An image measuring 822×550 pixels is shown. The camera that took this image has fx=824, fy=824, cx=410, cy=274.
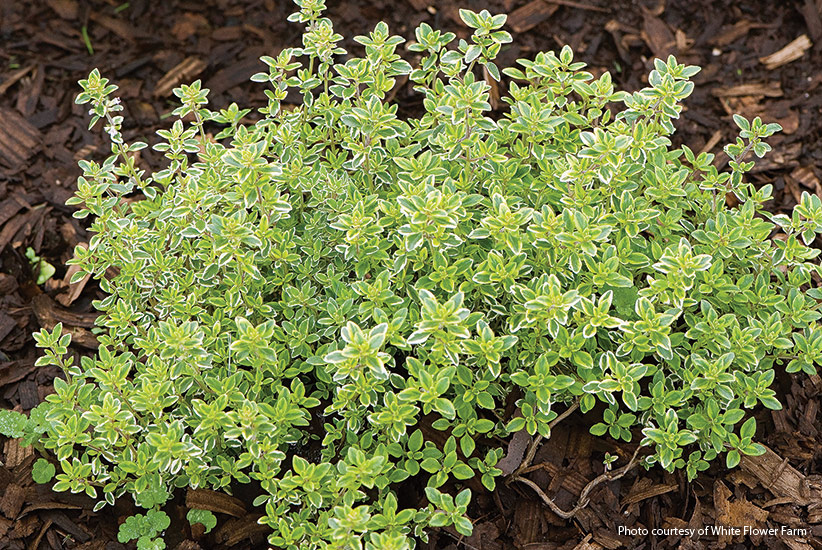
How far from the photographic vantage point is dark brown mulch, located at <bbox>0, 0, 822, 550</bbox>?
11.4 feet

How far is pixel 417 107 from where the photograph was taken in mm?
5410

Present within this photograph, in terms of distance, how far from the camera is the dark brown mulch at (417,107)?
11.4ft

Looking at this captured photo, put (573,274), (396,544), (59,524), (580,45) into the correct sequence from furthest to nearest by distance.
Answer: (580,45) < (59,524) < (573,274) < (396,544)

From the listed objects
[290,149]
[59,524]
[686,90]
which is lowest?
[59,524]

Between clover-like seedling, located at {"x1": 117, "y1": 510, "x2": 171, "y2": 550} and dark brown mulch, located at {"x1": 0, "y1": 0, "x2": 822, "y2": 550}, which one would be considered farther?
dark brown mulch, located at {"x1": 0, "y1": 0, "x2": 822, "y2": 550}

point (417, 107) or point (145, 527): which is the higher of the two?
point (417, 107)

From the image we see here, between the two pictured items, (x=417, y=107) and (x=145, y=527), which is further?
(x=417, y=107)

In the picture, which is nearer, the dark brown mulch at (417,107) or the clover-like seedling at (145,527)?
the clover-like seedling at (145,527)

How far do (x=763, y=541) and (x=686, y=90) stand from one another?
187 centimetres

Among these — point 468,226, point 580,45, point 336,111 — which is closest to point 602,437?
point 468,226

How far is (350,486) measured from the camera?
2.84 metres

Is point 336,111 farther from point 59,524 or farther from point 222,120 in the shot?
point 59,524

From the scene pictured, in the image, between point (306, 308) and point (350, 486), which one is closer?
point (350, 486)

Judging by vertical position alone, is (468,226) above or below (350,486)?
above
